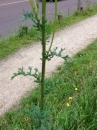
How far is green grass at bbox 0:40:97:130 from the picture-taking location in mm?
2529

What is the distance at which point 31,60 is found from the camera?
4.79m

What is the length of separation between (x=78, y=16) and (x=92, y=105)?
5.96 meters

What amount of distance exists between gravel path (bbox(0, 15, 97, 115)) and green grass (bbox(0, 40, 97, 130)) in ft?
0.77

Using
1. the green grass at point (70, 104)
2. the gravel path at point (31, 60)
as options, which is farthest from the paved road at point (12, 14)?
the green grass at point (70, 104)

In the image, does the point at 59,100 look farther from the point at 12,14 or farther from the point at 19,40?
the point at 12,14

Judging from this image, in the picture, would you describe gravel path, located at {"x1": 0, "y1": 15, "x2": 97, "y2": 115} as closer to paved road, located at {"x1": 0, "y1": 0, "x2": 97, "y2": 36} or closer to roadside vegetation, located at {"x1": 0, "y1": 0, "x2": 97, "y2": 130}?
roadside vegetation, located at {"x1": 0, "y1": 0, "x2": 97, "y2": 130}

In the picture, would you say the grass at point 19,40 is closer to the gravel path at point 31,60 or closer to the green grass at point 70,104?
the gravel path at point 31,60

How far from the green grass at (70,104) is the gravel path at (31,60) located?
0.77ft

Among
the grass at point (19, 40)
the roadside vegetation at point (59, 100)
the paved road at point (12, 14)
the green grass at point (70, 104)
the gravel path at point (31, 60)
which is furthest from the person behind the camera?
the paved road at point (12, 14)

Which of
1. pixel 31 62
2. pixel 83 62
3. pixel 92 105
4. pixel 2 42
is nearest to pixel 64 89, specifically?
pixel 92 105

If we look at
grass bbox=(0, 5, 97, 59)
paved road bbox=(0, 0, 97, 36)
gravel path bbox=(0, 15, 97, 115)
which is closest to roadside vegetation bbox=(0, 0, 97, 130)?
gravel path bbox=(0, 15, 97, 115)

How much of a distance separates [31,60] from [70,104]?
2.04 metres

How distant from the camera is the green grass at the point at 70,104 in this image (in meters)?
2.53

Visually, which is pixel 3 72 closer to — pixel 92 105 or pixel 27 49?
pixel 27 49
